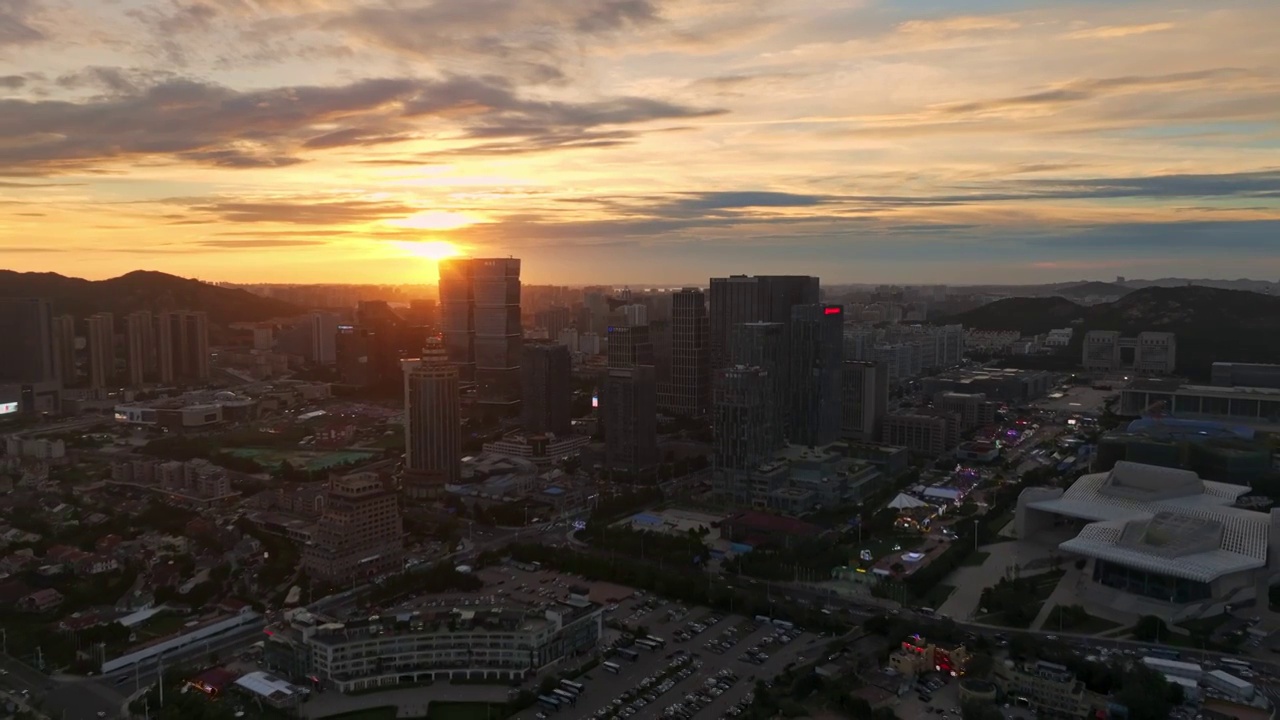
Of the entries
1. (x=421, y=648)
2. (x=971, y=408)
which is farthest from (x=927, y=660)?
(x=971, y=408)

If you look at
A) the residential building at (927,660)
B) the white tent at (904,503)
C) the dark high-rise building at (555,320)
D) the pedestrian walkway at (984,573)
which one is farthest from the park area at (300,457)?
the dark high-rise building at (555,320)

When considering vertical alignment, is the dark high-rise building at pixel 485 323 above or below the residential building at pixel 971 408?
above

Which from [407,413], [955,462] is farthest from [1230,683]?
[407,413]

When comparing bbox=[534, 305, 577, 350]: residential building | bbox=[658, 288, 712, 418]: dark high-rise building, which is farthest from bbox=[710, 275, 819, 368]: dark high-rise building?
bbox=[534, 305, 577, 350]: residential building

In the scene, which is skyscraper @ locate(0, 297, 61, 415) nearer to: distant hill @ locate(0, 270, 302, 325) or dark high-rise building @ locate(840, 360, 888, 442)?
distant hill @ locate(0, 270, 302, 325)

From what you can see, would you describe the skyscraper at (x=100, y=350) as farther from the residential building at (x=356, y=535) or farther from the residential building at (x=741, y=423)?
the residential building at (x=741, y=423)

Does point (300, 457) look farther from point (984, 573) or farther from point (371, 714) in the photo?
point (984, 573)

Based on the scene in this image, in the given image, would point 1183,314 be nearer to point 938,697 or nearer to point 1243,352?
point 1243,352
